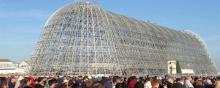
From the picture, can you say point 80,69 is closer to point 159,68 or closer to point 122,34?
point 122,34

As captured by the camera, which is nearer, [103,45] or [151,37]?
[103,45]

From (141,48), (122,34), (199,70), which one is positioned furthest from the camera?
(199,70)

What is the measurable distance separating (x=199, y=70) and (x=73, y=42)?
2084 inches

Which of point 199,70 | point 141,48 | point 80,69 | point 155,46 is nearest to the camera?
point 80,69

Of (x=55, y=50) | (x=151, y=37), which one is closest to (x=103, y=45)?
(x=55, y=50)

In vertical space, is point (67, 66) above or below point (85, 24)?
below

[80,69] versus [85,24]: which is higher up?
[85,24]

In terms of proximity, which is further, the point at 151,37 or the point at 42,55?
the point at 151,37

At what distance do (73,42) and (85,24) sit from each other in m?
3.56

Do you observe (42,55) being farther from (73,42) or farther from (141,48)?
(141,48)

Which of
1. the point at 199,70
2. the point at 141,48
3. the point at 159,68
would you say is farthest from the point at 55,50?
the point at 199,70

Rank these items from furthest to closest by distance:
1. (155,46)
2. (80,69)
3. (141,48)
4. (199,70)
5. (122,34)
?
1. (199,70)
2. (155,46)
3. (141,48)
4. (122,34)
5. (80,69)

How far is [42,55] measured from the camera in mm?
83625

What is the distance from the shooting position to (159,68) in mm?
99375
